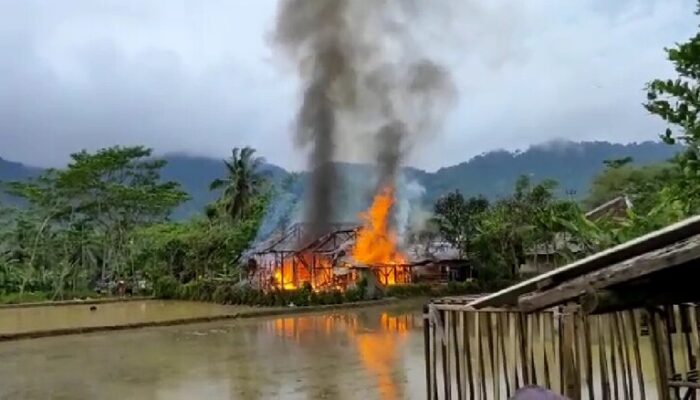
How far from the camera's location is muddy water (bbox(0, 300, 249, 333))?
Result: 64.4ft

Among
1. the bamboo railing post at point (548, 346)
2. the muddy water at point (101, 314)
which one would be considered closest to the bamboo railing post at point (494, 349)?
the bamboo railing post at point (548, 346)

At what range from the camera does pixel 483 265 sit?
94.6 ft

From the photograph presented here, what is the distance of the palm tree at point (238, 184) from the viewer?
1489 inches

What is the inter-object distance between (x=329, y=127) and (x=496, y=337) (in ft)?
95.7

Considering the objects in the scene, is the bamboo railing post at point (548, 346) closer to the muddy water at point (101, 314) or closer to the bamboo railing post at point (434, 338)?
the bamboo railing post at point (434, 338)

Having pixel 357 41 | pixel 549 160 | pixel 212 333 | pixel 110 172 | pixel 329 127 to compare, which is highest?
pixel 549 160

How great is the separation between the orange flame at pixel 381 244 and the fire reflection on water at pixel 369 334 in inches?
299

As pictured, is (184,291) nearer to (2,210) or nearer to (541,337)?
(2,210)

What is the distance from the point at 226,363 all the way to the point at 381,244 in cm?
1968

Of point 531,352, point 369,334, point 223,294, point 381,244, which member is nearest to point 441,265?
point 381,244

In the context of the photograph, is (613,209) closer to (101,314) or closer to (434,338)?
(101,314)

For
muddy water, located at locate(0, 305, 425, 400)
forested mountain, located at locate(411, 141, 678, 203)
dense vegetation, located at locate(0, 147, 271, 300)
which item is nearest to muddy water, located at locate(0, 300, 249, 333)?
muddy water, located at locate(0, 305, 425, 400)

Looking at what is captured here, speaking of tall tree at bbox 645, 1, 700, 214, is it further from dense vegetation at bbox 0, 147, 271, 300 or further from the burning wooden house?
dense vegetation at bbox 0, 147, 271, 300

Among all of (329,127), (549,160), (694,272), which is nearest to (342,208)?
(329,127)
